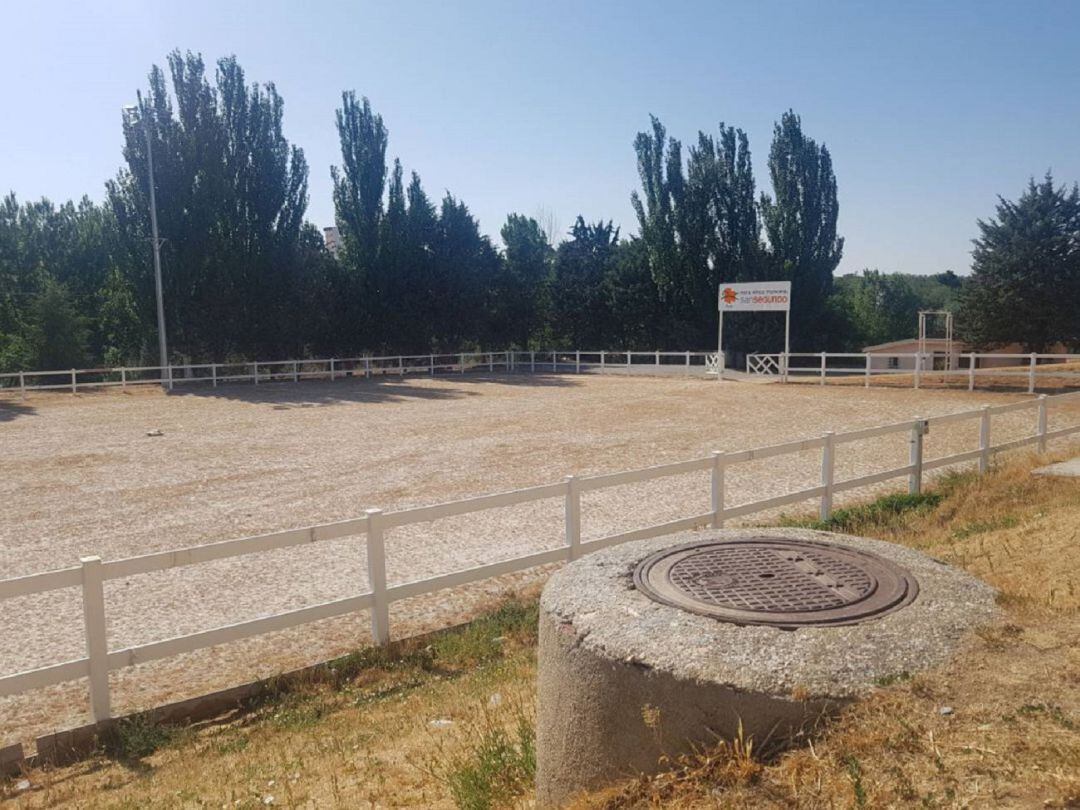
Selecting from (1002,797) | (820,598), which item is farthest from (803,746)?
(820,598)

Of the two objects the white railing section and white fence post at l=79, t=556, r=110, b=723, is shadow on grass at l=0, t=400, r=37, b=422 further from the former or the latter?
white fence post at l=79, t=556, r=110, b=723

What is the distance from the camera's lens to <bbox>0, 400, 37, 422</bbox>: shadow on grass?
78.2 ft

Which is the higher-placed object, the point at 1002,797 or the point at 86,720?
the point at 1002,797

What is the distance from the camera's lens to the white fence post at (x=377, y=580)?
20.9 ft

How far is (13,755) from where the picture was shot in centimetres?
459

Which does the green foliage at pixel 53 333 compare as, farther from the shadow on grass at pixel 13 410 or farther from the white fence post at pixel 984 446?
the white fence post at pixel 984 446

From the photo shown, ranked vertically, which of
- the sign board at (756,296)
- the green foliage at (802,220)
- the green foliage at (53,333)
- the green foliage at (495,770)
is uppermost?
the green foliage at (802,220)

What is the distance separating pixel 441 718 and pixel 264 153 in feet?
131

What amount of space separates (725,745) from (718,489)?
5.73 m

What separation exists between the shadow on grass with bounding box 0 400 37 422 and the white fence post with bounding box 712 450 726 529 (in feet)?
72.7

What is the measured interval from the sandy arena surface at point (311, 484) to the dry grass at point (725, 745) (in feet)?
3.07

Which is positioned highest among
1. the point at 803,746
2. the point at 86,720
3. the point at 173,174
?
the point at 173,174

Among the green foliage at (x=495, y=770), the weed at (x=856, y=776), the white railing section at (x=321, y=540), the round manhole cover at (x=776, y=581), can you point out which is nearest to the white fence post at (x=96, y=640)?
the white railing section at (x=321, y=540)

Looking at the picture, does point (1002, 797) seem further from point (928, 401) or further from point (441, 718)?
point (928, 401)
